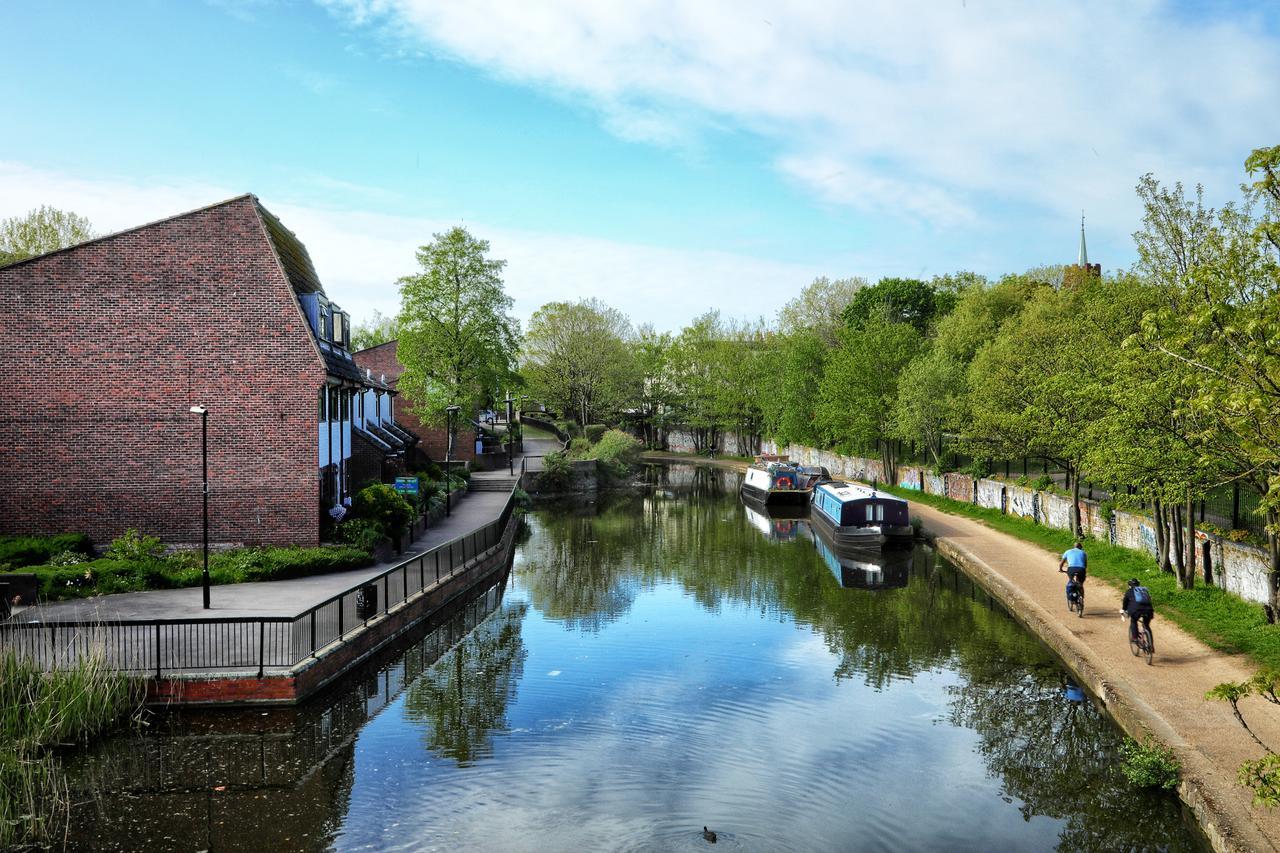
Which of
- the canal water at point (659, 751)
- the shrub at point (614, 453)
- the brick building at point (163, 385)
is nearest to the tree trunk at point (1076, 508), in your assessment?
the canal water at point (659, 751)

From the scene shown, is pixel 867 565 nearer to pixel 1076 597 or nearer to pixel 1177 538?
pixel 1177 538

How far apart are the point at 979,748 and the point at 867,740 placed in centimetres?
A: 166

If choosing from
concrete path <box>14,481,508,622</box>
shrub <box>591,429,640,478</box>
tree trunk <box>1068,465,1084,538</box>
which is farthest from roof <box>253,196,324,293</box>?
shrub <box>591,429,640,478</box>

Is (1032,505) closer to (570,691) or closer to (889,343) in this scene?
(889,343)

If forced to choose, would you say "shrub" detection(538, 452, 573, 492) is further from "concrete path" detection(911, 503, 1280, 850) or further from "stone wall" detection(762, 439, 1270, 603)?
"concrete path" detection(911, 503, 1280, 850)

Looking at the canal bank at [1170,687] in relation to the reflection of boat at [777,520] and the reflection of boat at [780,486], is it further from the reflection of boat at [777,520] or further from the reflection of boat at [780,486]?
the reflection of boat at [780,486]

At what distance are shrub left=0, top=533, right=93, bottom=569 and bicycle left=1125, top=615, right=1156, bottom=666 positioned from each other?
22.0 metres

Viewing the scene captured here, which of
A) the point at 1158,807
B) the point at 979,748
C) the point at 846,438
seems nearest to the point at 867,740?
the point at 979,748

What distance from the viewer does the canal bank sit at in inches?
426

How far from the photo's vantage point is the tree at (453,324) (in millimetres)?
47000

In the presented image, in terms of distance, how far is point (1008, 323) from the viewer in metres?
47.3

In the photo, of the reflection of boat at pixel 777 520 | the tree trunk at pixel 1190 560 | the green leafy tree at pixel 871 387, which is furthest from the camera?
the green leafy tree at pixel 871 387

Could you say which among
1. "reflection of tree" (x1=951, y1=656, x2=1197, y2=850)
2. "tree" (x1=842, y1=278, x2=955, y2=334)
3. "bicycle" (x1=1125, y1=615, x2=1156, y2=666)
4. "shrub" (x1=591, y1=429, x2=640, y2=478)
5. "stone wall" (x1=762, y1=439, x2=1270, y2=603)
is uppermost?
"tree" (x1=842, y1=278, x2=955, y2=334)

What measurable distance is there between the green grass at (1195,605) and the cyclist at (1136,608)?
1521 millimetres
